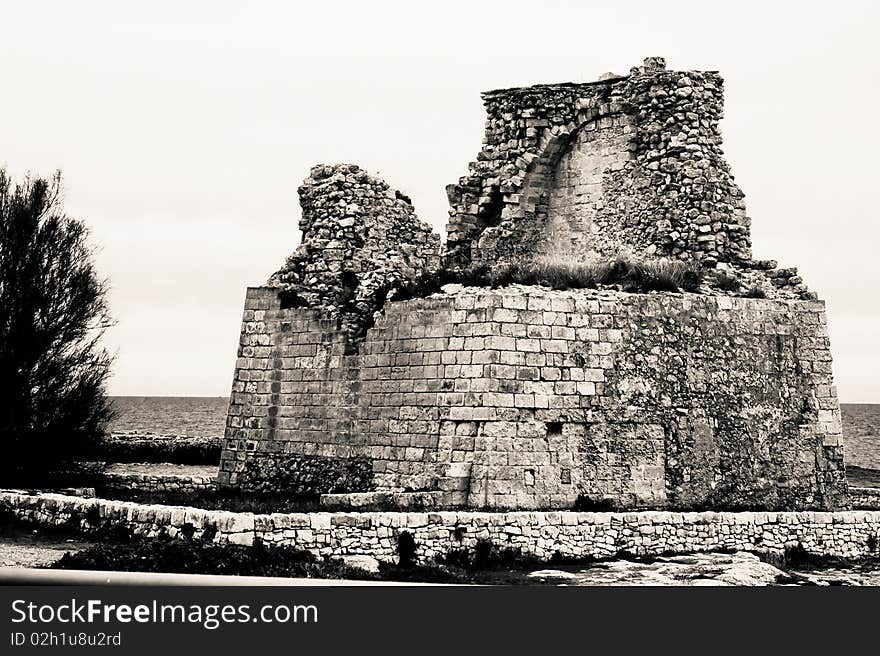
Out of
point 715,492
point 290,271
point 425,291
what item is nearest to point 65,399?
point 290,271

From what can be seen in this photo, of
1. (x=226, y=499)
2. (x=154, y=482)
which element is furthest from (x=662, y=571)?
(x=154, y=482)

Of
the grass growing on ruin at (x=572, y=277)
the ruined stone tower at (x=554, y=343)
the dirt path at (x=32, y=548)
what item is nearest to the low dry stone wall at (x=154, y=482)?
the ruined stone tower at (x=554, y=343)

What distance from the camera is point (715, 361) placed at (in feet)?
66.7

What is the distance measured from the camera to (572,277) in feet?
64.9

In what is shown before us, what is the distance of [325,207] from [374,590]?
12257mm

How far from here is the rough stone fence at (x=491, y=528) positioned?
16.5 metres

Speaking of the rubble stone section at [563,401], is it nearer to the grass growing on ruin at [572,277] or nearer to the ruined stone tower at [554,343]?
the ruined stone tower at [554,343]

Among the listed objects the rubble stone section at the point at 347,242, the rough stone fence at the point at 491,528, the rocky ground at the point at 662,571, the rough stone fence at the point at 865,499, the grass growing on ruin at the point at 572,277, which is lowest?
the rocky ground at the point at 662,571

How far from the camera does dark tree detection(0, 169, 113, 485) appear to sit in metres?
25.7

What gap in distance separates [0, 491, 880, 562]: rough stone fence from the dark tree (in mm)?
5763

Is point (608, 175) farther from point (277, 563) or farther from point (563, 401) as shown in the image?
point (277, 563)

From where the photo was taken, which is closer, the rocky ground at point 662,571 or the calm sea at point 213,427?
the rocky ground at point 662,571

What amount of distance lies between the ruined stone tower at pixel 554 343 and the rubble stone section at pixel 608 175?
37 millimetres

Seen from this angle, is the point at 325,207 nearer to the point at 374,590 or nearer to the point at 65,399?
the point at 65,399
